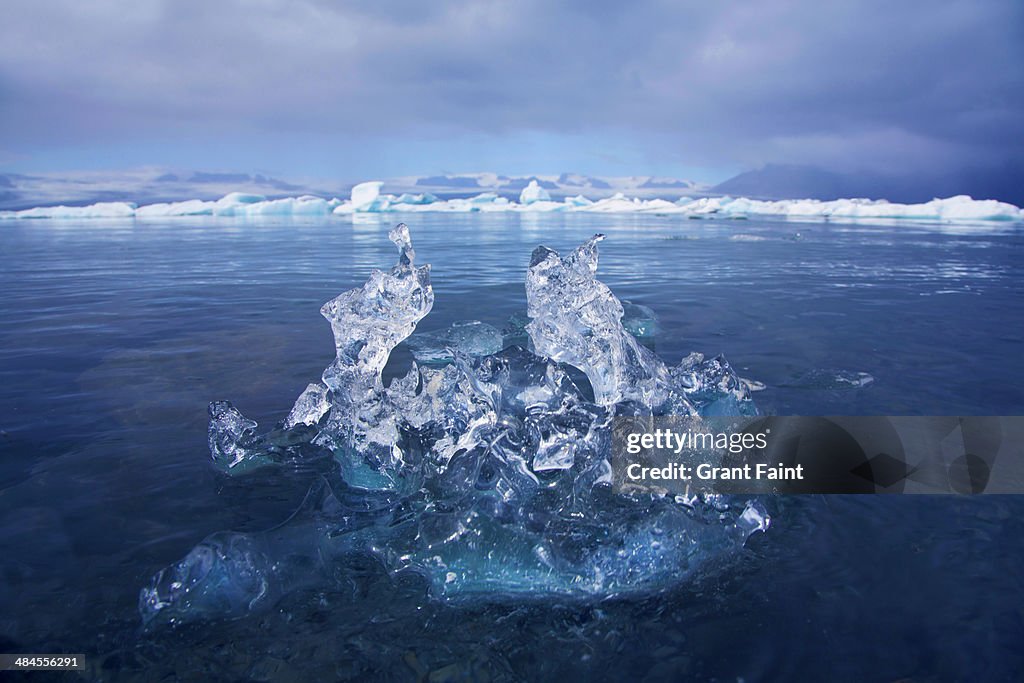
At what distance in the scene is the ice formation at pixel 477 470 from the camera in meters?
2.32

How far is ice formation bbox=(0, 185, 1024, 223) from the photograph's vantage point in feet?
150

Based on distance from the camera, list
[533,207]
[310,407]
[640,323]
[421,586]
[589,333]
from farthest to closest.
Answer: [533,207], [640,323], [589,333], [310,407], [421,586]

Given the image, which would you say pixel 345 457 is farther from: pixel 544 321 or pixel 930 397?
pixel 930 397

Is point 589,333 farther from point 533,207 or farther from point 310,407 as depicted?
point 533,207

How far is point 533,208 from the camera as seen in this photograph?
75.5 m

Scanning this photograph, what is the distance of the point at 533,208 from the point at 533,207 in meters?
0.26

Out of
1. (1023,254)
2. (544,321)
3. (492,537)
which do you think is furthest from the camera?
(1023,254)

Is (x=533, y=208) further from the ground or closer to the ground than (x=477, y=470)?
further from the ground

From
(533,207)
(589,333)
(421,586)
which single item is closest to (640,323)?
(589,333)

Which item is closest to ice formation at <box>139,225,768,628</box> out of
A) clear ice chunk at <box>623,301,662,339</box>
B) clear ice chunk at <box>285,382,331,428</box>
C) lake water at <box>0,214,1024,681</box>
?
clear ice chunk at <box>285,382,331,428</box>

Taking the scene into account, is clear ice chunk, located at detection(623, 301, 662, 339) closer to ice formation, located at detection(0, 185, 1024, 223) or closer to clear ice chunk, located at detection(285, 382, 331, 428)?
clear ice chunk, located at detection(285, 382, 331, 428)

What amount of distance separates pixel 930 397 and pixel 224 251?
723 inches

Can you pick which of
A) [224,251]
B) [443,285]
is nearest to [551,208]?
[224,251]

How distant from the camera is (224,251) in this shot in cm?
1752
